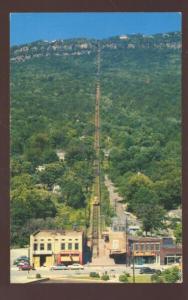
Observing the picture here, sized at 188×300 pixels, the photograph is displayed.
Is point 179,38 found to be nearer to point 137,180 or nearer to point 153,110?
point 153,110

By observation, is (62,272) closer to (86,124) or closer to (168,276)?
(168,276)

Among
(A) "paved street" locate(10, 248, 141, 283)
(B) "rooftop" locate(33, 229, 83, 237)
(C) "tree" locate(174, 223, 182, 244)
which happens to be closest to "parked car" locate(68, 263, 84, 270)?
(A) "paved street" locate(10, 248, 141, 283)

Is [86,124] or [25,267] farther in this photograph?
[86,124]

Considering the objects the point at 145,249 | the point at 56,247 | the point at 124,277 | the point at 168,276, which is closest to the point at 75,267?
the point at 56,247

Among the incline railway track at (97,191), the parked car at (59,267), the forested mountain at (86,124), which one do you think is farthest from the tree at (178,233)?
the parked car at (59,267)

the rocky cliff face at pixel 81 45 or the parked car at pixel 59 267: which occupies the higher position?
the rocky cliff face at pixel 81 45

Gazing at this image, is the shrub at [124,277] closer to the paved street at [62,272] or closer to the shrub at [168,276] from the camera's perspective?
the paved street at [62,272]

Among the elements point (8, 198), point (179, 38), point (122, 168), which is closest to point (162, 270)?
point (122, 168)
